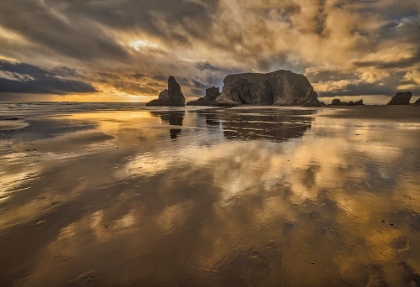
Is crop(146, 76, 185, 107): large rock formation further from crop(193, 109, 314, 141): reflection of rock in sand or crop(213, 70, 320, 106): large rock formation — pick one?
crop(193, 109, 314, 141): reflection of rock in sand

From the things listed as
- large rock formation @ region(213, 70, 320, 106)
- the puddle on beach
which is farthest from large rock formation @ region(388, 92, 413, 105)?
the puddle on beach

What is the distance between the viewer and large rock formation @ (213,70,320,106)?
128363 millimetres

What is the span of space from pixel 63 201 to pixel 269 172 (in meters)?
5.79

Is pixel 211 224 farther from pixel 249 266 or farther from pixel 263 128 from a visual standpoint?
pixel 263 128

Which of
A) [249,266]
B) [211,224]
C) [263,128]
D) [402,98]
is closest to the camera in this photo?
[249,266]

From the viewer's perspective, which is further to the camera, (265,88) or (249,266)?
(265,88)

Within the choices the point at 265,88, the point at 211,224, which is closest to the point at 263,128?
the point at 211,224

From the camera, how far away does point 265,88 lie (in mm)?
140375

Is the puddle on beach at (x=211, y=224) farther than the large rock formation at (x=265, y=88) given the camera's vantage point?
No

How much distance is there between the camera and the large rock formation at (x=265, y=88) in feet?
421

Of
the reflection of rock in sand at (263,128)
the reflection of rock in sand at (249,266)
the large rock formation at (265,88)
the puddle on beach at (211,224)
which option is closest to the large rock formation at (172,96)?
the large rock formation at (265,88)

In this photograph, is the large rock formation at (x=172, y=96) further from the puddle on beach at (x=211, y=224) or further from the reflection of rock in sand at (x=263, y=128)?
the puddle on beach at (x=211, y=224)

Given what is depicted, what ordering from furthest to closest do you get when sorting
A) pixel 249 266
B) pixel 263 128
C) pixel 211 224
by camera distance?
pixel 263 128 → pixel 211 224 → pixel 249 266

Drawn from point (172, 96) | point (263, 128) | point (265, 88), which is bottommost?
point (263, 128)
